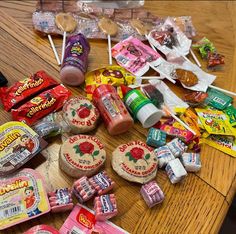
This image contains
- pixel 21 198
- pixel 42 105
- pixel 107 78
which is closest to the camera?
pixel 21 198

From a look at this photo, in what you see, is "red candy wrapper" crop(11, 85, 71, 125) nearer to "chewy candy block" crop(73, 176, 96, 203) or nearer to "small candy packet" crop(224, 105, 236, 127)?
"chewy candy block" crop(73, 176, 96, 203)

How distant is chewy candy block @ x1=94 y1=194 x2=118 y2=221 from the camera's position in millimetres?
851

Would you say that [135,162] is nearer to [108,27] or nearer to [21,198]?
[21,198]

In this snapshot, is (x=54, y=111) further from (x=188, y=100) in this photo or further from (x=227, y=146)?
(x=227, y=146)

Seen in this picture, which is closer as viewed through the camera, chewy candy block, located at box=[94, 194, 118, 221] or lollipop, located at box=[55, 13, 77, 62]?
chewy candy block, located at box=[94, 194, 118, 221]

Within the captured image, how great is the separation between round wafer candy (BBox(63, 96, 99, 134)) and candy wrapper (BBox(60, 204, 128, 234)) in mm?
241

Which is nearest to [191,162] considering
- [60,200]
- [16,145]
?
[60,200]

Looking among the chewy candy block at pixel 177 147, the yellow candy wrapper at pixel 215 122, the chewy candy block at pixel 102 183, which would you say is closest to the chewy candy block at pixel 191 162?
the chewy candy block at pixel 177 147

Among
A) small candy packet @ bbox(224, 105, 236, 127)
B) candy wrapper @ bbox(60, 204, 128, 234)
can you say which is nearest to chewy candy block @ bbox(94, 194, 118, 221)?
candy wrapper @ bbox(60, 204, 128, 234)

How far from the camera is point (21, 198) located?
0.85m

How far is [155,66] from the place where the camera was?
127cm

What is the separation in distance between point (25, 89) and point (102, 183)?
39cm

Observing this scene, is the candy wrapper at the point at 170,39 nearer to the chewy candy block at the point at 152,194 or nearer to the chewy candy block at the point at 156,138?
the chewy candy block at the point at 156,138

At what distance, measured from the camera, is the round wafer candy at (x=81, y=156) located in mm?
923
